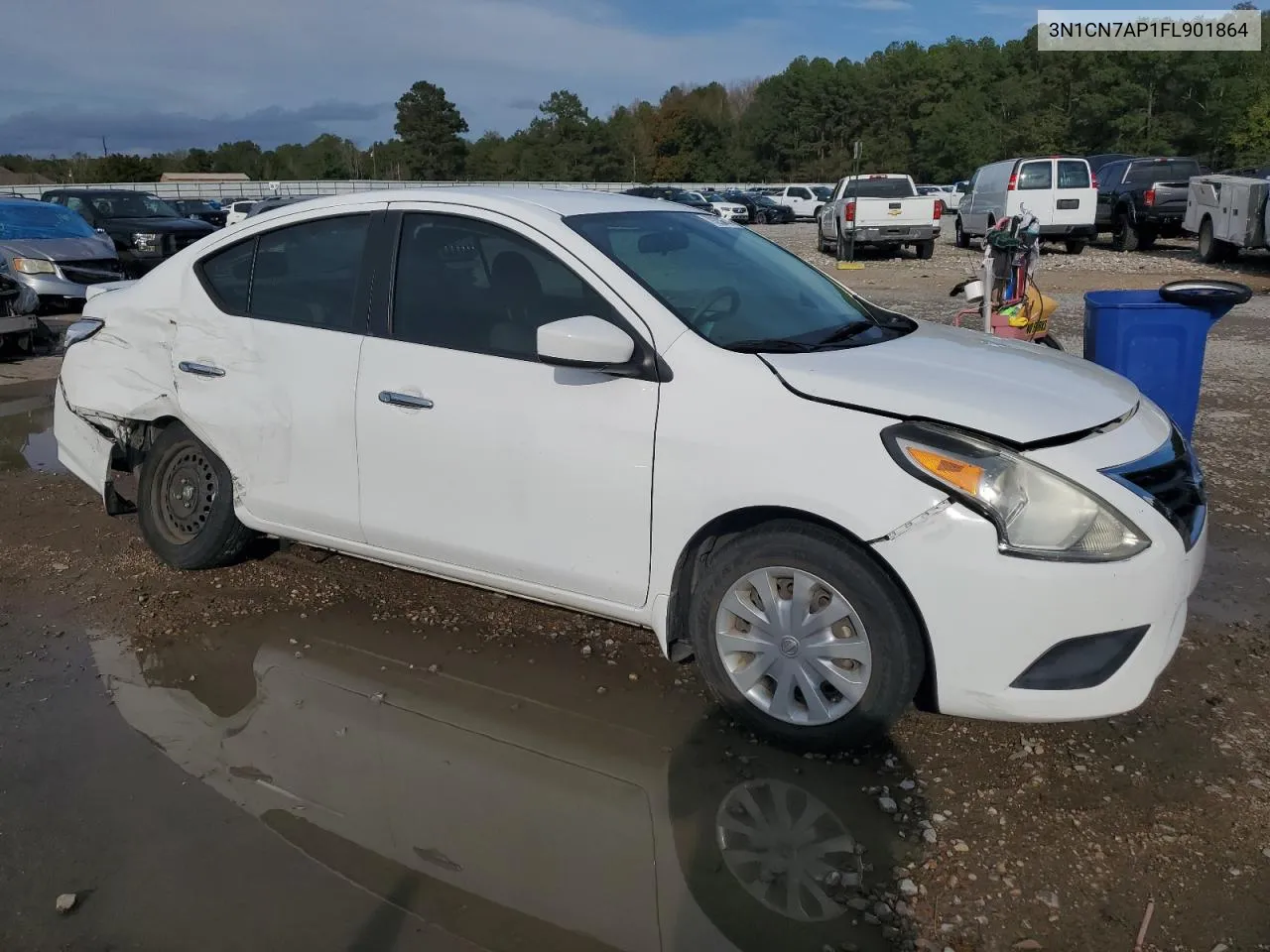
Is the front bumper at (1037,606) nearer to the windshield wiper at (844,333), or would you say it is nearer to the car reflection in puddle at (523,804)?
the car reflection in puddle at (523,804)

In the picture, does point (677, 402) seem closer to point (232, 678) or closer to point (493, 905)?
point (493, 905)

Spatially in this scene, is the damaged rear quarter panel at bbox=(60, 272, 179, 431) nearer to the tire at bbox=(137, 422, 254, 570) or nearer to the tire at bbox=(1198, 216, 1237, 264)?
the tire at bbox=(137, 422, 254, 570)

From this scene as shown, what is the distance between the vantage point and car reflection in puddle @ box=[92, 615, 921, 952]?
2.65 m

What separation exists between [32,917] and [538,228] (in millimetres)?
2603

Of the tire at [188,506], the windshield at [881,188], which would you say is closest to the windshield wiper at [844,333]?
the tire at [188,506]

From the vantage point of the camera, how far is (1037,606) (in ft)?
9.43

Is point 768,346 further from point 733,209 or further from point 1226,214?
point 733,209

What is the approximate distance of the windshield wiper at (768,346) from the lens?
3.43m

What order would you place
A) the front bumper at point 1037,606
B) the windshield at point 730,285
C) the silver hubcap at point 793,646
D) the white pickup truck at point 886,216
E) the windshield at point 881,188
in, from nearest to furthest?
1. the front bumper at point 1037,606
2. the silver hubcap at point 793,646
3. the windshield at point 730,285
4. the white pickup truck at point 886,216
5. the windshield at point 881,188

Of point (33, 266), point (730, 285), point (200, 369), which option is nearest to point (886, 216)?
point (33, 266)

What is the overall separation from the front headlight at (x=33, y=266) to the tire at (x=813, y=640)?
41.6 ft

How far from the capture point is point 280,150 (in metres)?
102

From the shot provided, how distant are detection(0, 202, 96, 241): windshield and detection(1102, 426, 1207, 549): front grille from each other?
14.5 m

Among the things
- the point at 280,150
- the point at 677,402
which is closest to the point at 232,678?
the point at 677,402
